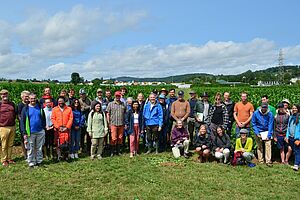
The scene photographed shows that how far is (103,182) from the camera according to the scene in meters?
7.57

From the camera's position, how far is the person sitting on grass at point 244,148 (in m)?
9.02

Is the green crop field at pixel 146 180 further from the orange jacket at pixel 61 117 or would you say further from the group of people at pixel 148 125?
the orange jacket at pixel 61 117

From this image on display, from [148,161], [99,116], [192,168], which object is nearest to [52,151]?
[99,116]

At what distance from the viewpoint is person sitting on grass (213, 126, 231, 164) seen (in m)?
9.26

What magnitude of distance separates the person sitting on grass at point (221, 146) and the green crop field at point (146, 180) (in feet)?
0.99

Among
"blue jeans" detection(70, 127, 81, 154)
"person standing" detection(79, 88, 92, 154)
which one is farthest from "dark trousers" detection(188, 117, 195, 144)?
"blue jeans" detection(70, 127, 81, 154)

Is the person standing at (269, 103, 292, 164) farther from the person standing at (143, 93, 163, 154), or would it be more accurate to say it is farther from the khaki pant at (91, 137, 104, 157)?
the khaki pant at (91, 137, 104, 157)

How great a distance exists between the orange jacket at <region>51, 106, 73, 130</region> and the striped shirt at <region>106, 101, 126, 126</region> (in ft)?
4.17

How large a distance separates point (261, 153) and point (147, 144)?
3544 mm

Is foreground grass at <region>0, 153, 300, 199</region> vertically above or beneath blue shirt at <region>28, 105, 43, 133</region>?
beneath

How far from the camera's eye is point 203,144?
9594 mm

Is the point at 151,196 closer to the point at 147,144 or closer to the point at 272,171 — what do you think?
the point at 272,171

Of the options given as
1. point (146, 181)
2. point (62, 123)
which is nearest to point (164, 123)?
point (62, 123)

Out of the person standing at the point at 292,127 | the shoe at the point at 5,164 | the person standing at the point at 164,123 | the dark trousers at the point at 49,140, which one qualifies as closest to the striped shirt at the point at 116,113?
the person standing at the point at 164,123
